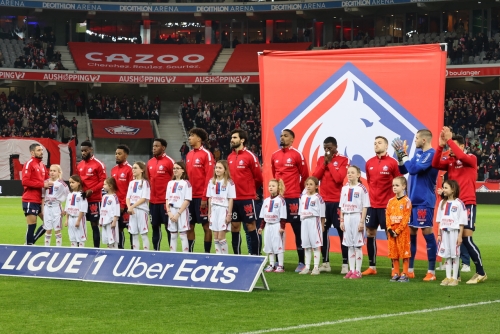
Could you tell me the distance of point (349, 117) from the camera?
599 inches

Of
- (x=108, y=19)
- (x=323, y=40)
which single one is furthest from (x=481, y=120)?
(x=108, y=19)

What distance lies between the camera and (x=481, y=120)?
41156 mm

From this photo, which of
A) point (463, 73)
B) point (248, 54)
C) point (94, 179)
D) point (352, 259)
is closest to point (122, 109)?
point (248, 54)

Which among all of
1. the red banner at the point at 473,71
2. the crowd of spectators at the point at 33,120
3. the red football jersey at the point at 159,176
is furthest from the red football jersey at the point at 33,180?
the red banner at the point at 473,71

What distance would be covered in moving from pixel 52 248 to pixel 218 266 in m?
2.63

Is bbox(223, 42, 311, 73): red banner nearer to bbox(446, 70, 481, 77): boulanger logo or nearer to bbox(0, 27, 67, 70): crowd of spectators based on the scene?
bbox(0, 27, 67, 70): crowd of spectators

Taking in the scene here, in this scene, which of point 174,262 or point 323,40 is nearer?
point 174,262

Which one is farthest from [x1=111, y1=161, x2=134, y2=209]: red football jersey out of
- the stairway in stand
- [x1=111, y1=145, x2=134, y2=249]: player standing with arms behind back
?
the stairway in stand

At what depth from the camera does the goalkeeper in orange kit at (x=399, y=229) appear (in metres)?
11.6

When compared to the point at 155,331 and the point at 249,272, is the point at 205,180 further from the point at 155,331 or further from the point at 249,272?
the point at 155,331

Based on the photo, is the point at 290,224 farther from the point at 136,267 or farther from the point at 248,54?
the point at 248,54

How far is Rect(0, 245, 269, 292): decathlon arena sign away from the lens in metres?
10.2

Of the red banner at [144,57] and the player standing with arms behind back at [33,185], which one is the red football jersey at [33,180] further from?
the red banner at [144,57]

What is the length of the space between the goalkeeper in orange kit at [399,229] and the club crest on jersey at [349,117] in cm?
305
